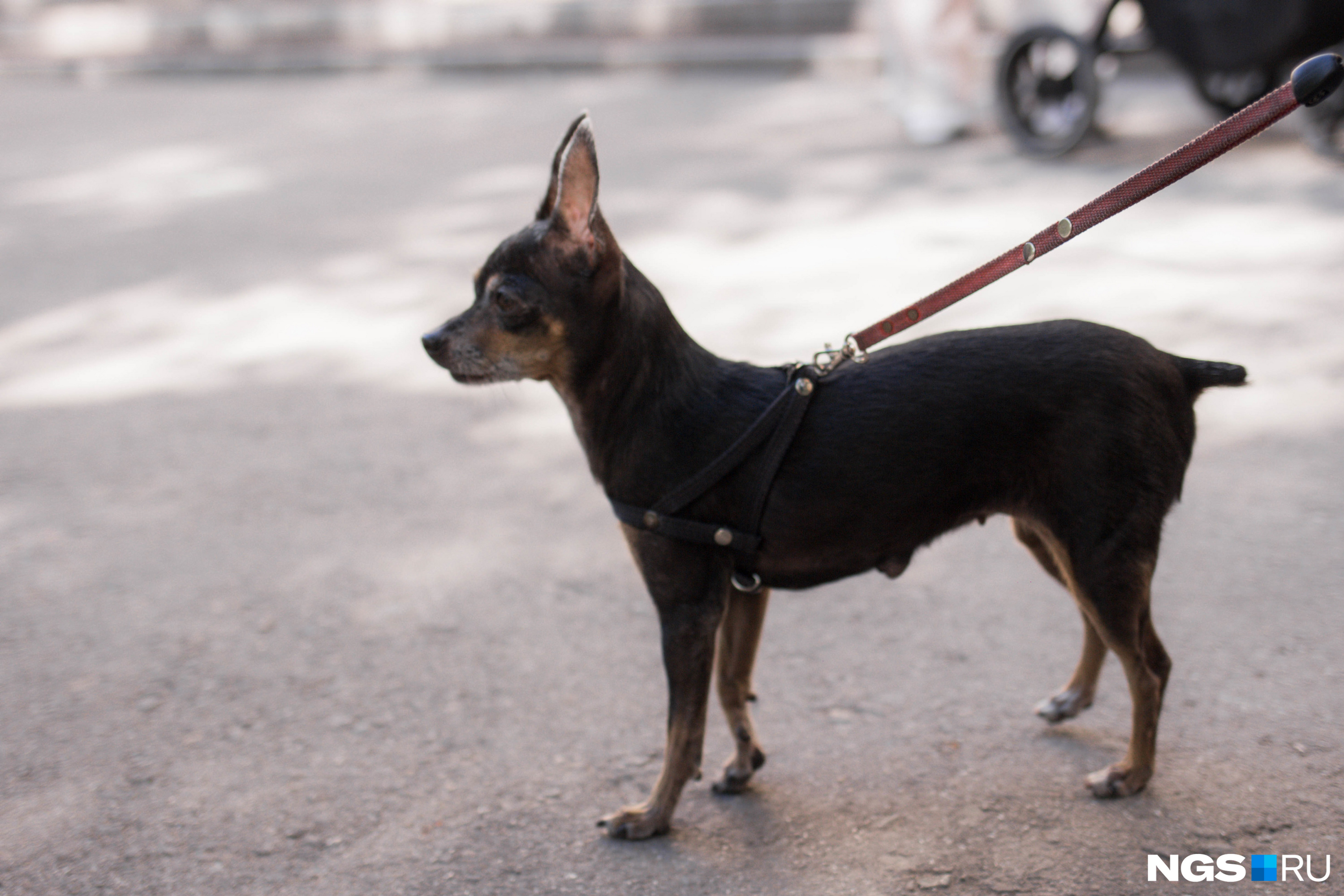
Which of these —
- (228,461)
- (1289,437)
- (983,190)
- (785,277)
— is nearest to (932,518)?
(1289,437)

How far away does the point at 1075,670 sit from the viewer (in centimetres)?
319

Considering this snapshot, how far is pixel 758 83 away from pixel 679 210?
4.24m

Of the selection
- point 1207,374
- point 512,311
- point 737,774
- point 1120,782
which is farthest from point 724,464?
point 1120,782

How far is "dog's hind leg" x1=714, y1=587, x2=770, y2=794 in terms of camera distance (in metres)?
2.93

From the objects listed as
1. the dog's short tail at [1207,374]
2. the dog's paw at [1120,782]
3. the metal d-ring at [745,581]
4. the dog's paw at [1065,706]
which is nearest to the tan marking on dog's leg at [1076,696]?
the dog's paw at [1065,706]

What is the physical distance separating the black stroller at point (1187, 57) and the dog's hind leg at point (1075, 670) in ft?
17.4

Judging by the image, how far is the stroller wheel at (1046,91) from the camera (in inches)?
304

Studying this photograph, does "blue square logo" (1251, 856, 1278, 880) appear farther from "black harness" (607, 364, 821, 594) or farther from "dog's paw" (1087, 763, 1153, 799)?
"black harness" (607, 364, 821, 594)

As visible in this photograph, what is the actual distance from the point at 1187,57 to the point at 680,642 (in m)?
6.44

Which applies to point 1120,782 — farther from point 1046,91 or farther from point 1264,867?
point 1046,91

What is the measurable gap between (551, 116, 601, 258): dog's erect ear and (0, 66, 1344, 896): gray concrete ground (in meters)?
1.39

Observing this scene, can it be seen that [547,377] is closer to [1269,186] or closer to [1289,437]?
[1289,437]

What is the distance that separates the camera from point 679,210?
796cm

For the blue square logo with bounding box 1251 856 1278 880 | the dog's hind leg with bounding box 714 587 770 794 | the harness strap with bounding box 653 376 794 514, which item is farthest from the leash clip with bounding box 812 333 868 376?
the blue square logo with bounding box 1251 856 1278 880
